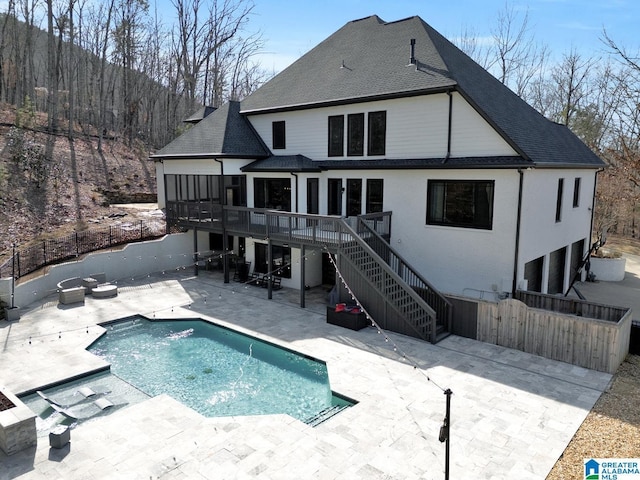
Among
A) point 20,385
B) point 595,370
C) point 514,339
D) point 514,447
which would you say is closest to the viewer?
point 514,447

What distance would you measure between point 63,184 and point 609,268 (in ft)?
95.9

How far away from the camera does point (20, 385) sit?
10.1 metres

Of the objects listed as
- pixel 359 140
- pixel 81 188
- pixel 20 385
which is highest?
pixel 359 140

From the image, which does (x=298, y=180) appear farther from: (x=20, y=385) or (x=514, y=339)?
(x=20, y=385)

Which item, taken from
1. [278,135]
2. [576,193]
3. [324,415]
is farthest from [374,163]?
[324,415]

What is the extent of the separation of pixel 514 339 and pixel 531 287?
463cm

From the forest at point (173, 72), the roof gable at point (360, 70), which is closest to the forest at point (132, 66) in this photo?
the forest at point (173, 72)

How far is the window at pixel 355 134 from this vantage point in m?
17.1

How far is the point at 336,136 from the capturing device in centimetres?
1795

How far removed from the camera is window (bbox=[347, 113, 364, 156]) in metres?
17.1

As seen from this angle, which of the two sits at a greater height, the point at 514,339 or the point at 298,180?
the point at 298,180

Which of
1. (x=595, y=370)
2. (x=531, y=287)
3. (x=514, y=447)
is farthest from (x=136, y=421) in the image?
(x=531, y=287)

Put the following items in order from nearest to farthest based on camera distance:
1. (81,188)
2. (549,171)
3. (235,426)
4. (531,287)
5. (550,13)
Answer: (235,426) < (549,171) < (531,287) < (550,13) < (81,188)

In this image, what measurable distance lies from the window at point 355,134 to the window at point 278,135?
3.77m
